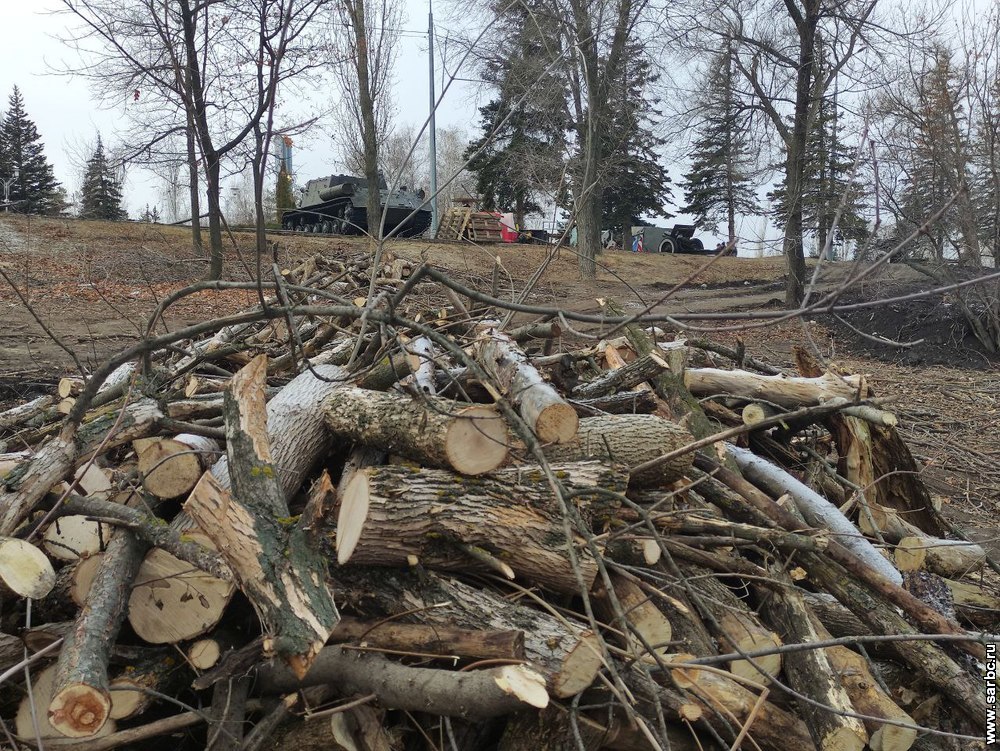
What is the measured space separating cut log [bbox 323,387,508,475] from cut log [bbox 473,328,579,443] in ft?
1.01

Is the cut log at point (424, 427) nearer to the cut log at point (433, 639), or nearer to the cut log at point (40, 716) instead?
the cut log at point (433, 639)

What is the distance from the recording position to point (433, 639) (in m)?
2.19

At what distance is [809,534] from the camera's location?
2842mm

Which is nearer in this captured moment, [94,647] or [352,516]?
[94,647]

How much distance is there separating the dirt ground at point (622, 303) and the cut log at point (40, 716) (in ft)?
4.35

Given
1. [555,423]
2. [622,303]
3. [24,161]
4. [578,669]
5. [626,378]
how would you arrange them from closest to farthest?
[578,669], [555,423], [626,378], [622,303], [24,161]

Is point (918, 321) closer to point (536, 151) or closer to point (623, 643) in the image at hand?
point (536, 151)

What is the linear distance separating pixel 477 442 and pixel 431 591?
1.72 ft

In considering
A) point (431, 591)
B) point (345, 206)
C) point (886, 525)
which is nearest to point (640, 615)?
point (431, 591)

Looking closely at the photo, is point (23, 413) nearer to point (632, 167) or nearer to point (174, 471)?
point (174, 471)

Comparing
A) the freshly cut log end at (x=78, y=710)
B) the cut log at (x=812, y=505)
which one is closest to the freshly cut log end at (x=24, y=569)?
the freshly cut log end at (x=78, y=710)

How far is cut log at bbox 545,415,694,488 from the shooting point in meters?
2.89

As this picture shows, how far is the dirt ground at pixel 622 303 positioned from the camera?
5.79 m

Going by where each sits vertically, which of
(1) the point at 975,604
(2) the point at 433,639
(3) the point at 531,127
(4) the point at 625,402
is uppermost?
(3) the point at 531,127
